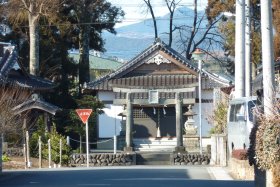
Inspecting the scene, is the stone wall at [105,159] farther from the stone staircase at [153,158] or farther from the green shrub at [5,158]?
the green shrub at [5,158]

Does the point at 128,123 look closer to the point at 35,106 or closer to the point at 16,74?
the point at 35,106

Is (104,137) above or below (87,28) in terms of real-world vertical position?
below

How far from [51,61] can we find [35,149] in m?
11.5

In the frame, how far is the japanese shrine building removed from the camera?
52438 mm

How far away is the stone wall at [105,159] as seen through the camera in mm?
43219

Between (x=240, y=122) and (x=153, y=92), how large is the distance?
2471 cm

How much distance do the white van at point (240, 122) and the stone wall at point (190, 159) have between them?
1213 cm

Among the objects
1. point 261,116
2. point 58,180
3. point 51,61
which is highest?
point 51,61

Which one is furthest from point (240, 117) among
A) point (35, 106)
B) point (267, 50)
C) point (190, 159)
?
point (35, 106)

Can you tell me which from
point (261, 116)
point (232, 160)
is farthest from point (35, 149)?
point (261, 116)

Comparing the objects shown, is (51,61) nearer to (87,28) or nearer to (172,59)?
(87,28)

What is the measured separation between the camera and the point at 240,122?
2867 cm

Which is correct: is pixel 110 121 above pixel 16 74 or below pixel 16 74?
below

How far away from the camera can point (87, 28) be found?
55.7m
